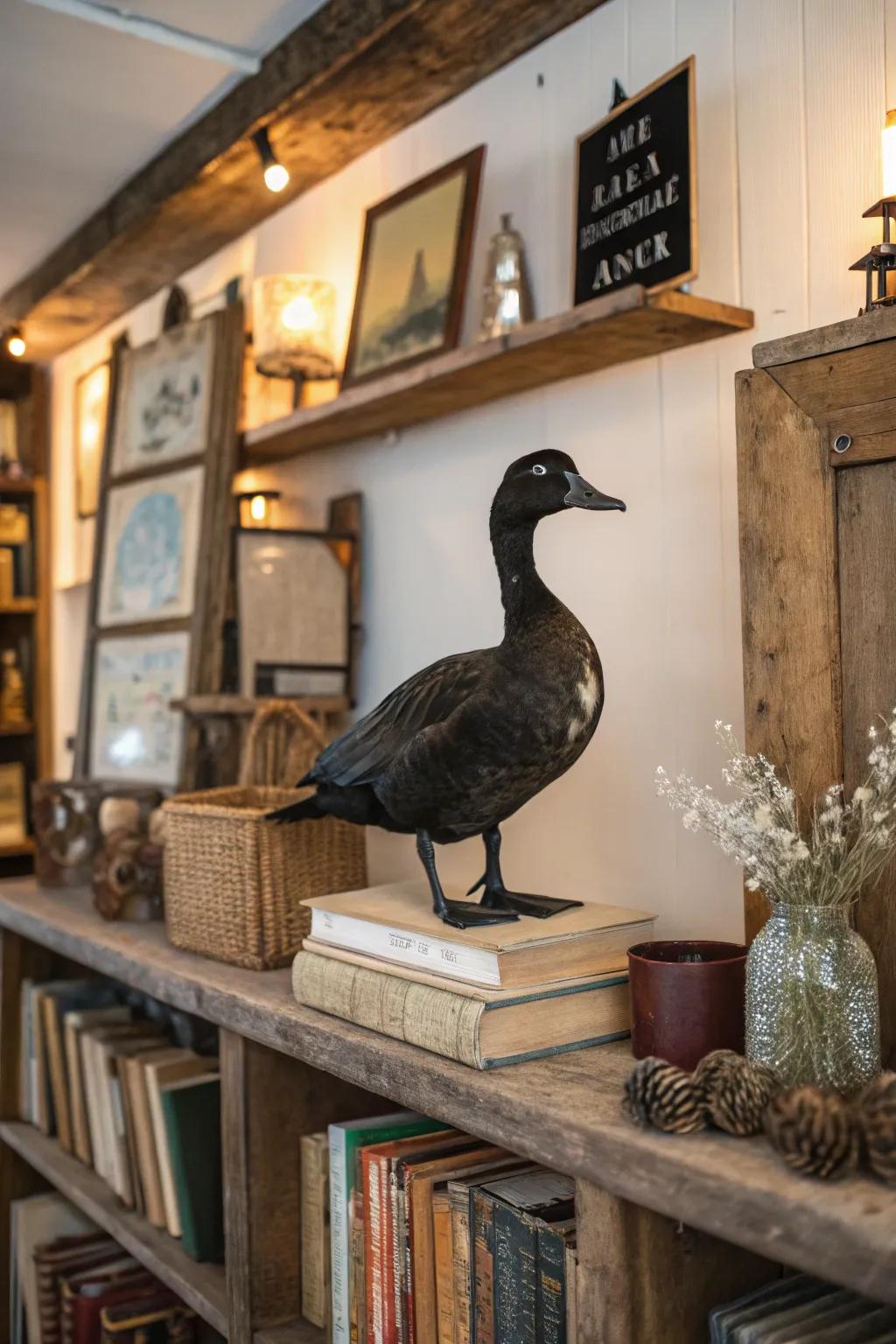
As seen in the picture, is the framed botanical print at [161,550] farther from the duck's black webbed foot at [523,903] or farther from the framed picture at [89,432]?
the duck's black webbed foot at [523,903]

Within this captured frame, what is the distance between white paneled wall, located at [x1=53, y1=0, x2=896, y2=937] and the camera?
128 cm

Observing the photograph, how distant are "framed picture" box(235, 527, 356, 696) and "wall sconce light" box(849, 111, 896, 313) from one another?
1.10 m

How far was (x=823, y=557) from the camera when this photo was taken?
3.44 ft

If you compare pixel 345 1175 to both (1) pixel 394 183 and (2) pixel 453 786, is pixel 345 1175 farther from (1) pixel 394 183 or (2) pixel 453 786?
(1) pixel 394 183

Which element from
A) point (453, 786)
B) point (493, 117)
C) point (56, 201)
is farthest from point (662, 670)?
point (56, 201)

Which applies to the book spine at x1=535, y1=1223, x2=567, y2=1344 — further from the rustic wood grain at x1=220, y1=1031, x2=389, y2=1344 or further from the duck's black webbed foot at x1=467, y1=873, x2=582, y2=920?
the rustic wood grain at x1=220, y1=1031, x2=389, y2=1344

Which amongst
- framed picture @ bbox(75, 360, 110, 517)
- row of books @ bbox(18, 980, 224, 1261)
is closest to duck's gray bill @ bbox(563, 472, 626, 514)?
row of books @ bbox(18, 980, 224, 1261)

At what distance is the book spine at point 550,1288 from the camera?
1.03m

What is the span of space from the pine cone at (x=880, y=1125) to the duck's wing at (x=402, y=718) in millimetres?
536

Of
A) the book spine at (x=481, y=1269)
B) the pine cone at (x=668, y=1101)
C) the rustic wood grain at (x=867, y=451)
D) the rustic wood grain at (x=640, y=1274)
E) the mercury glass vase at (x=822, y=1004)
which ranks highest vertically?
the rustic wood grain at (x=867, y=451)

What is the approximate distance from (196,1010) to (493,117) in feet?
4.34

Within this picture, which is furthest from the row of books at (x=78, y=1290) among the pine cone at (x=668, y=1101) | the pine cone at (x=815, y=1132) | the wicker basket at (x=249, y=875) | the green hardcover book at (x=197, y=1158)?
the pine cone at (x=815, y=1132)

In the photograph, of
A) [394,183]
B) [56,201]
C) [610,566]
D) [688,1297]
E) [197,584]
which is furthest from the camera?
[56,201]

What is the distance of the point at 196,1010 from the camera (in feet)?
4.89
